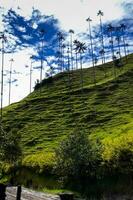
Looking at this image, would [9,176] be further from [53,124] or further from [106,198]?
[53,124]

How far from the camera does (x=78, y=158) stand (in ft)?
254

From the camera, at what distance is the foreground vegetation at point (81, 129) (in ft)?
264

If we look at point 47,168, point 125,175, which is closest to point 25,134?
point 47,168

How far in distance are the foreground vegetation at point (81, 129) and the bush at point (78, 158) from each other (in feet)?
1.39

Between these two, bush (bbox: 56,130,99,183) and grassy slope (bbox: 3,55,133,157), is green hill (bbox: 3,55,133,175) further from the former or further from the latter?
bush (bbox: 56,130,99,183)

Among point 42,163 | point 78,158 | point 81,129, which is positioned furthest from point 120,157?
point 42,163

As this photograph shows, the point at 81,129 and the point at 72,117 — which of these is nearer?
the point at 81,129

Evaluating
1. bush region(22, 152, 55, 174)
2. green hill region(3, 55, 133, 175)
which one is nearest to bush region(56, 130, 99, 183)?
bush region(22, 152, 55, 174)

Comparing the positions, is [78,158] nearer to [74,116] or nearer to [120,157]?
[120,157]

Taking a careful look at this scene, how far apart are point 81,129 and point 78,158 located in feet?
45.8

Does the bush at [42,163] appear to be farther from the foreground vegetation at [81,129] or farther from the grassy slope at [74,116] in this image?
the grassy slope at [74,116]

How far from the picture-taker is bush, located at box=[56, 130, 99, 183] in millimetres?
78125

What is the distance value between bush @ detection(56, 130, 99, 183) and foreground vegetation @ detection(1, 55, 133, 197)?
Answer: 0.42 metres

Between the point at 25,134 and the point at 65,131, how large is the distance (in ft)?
53.4
